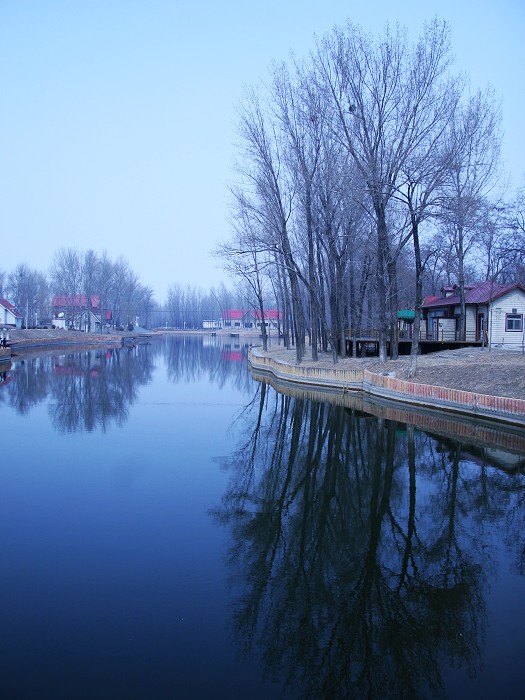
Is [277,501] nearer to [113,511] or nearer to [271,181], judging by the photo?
[113,511]

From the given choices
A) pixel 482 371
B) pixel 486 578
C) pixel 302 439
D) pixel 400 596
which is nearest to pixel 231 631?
pixel 400 596

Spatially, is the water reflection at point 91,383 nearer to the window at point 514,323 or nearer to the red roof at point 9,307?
the window at point 514,323

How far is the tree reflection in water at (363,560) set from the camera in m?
6.08

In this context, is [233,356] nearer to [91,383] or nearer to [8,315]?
[91,383]

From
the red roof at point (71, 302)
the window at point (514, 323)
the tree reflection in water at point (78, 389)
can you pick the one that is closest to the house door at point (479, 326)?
the window at point (514, 323)

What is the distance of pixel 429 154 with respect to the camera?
80.5 ft

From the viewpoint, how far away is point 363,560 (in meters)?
8.57

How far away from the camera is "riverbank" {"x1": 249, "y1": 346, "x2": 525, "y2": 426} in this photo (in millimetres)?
18750

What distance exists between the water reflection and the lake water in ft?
12.0

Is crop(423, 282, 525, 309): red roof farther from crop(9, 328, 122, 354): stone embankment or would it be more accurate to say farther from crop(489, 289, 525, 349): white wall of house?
crop(9, 328, 122, 354): stone embankment

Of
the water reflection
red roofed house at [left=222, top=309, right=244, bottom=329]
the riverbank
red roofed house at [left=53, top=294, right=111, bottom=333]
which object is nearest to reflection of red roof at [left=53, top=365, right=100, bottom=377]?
the water reflection

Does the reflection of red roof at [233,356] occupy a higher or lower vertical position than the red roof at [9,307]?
lower

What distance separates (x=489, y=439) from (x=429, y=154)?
13.3 metres

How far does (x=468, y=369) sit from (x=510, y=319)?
459 inches
